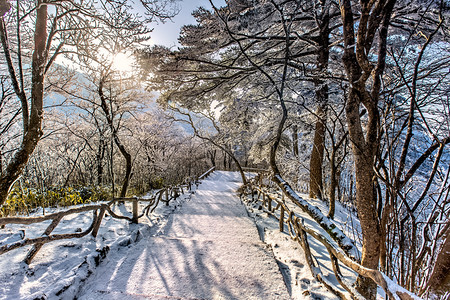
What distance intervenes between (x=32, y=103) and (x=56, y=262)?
2.69 m

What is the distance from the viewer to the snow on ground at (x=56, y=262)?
1945mm

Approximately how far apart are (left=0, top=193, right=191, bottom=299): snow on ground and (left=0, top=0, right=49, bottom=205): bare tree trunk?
959 mm

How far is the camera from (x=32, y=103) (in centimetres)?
329

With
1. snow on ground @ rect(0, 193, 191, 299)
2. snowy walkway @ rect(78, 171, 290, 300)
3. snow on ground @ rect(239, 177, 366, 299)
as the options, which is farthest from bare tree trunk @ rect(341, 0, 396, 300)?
snow on ground @ rect(0, 193, 191, 299)

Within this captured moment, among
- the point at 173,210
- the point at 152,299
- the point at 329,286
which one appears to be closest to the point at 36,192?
the point at 173,210

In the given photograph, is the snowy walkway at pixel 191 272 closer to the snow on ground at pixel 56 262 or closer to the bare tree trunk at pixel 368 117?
the snow on ground at pixel 56 262

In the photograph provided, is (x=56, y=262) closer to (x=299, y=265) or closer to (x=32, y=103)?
(x=32, y=103)

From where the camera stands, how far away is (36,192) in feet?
21.2

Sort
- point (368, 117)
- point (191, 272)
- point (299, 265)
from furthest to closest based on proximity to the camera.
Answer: point (299, 265) → point (191, 272) → point (368, 117)

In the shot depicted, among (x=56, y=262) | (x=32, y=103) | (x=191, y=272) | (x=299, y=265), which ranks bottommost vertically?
(x=299, y=265)

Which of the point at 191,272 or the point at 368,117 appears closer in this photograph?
the point at 368,117

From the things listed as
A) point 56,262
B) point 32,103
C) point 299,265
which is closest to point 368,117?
point 299,265

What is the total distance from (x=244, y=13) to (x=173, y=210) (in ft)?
20.5

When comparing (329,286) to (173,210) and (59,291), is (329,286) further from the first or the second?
(173,210)
